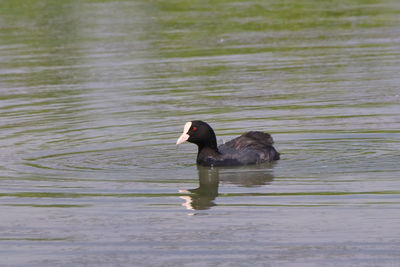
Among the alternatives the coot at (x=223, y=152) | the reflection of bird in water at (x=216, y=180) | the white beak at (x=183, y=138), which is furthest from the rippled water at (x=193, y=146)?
the white beak at (x=183, y=138)

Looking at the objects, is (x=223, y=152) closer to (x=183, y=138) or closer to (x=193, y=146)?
(x=183, y=138)

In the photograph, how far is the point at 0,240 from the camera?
Result: 1023 cm

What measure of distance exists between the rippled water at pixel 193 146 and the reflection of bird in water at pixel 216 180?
4 centimetres

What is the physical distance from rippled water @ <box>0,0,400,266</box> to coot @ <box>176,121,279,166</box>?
0.21 meters

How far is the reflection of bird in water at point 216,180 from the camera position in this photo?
38.9 ft

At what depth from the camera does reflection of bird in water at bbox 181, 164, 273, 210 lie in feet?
38.9

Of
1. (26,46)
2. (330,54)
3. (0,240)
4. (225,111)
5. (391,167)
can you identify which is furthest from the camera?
(26,46)

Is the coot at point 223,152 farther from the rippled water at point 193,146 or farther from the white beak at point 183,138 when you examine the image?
the rippled water at point 193,146

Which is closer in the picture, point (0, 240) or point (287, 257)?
point (287, 257)

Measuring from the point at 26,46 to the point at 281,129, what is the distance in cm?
1316

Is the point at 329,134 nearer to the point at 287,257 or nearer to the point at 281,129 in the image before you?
the point at 281,129

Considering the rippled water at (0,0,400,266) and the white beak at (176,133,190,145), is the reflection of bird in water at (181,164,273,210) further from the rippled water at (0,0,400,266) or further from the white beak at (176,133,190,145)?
the white beak at (176,133,190,145)

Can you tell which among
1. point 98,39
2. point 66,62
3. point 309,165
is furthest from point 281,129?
point 98,39

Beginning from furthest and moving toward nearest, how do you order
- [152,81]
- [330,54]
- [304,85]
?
[330,54] → [152,81] → [304,85]
